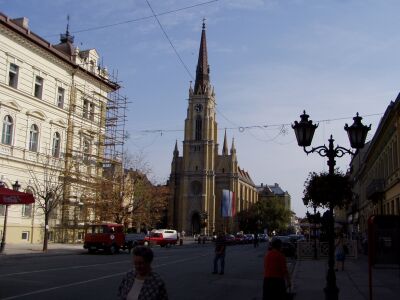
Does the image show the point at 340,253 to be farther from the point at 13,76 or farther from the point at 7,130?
the point at 13,76

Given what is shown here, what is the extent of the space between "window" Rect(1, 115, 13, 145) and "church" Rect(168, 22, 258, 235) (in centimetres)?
9170

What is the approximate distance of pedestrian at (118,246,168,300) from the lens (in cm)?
473

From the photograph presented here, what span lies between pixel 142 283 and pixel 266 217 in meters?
123

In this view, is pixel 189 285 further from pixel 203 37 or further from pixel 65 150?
pixel 203 37

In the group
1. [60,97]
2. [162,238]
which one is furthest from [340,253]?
[162,238]

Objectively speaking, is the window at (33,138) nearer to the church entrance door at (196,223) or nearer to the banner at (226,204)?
the banner at (226,204)

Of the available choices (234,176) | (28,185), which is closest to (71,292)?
(28,185)

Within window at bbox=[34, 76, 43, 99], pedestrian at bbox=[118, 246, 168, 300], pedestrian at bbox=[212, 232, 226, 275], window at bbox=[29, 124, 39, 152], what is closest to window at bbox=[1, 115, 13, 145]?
window at bbox=[29, 124, 39, 152]

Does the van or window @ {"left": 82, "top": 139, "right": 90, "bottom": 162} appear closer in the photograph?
window @ {"left": 82, "top": 139, "right": 90, "bottom": 162}

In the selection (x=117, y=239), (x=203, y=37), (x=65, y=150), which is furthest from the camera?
(x=203, y=37)

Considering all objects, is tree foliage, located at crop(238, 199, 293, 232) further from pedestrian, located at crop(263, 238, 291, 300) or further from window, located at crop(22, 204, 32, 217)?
pedestrian, located at crop(263, 238, 291, 300)

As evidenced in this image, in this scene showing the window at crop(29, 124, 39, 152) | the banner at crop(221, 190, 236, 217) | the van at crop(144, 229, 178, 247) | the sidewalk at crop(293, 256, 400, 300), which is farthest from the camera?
the banner at crop(221, 190, 236, 217)

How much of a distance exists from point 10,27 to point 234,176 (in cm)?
10888

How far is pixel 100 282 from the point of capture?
617 inches
